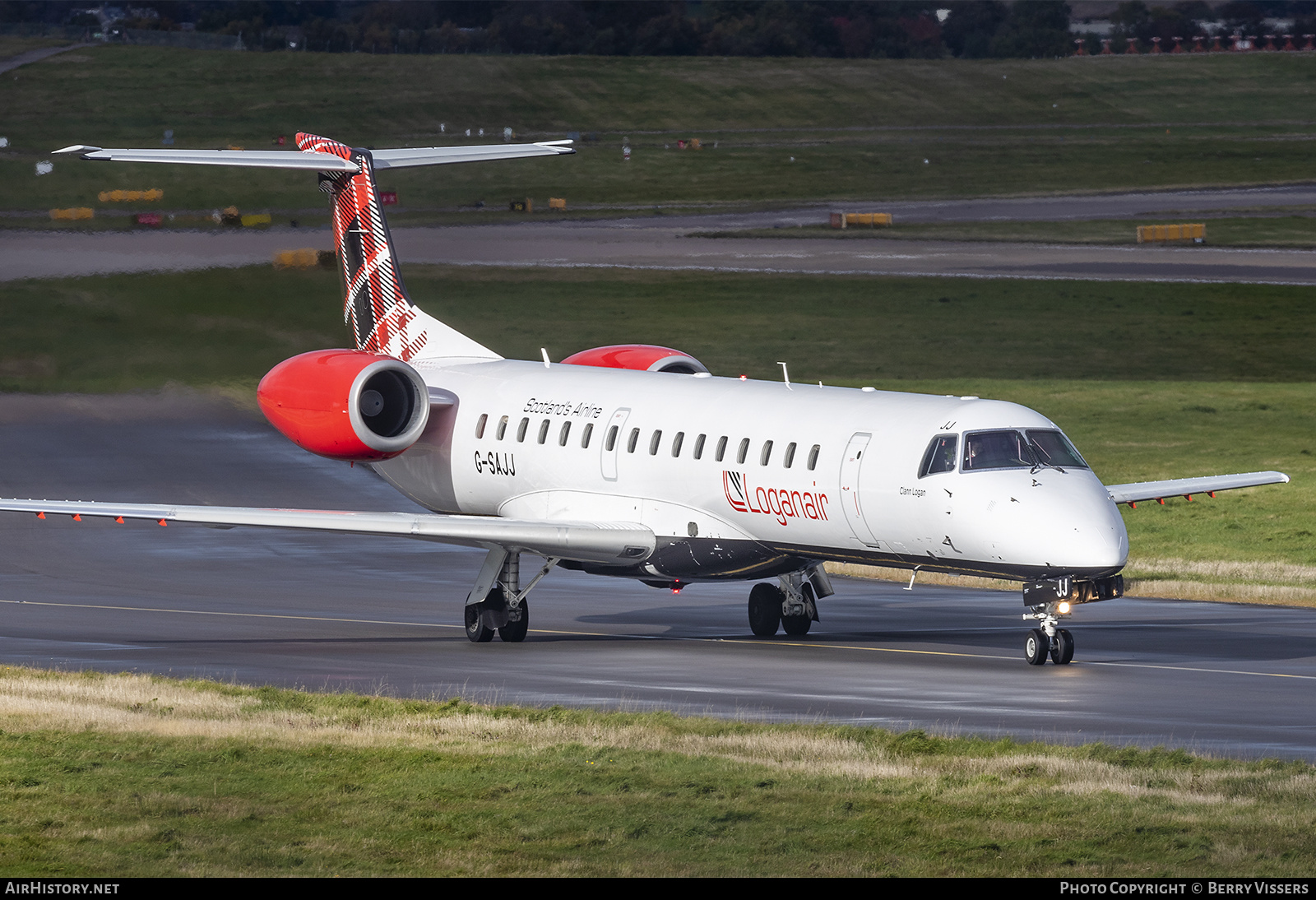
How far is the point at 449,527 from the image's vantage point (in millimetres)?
29453

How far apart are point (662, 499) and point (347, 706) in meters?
8.34

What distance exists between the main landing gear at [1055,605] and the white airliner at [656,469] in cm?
3

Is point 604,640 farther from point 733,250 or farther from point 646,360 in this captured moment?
point 733,250

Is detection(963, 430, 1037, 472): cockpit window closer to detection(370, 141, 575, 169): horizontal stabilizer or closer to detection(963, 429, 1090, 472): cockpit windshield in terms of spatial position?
detection(963, 429, 1090, 472): cockpit windshield

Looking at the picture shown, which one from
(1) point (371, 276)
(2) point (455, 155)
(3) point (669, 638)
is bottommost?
(3) point (669, 638)

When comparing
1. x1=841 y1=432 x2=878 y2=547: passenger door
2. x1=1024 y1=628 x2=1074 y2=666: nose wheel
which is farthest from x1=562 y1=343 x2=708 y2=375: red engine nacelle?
x1=1024 y1=628 x2=1074 y2=666: nose wheel

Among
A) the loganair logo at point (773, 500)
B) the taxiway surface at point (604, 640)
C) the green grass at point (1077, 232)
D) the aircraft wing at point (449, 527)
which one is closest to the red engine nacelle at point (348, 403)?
the aircraft wing at point (449, 527)

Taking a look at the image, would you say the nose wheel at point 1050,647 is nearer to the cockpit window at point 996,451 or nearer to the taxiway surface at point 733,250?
the cockpit window at point 996,451

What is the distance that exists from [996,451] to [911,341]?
50440 mm

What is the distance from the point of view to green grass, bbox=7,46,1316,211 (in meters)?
122

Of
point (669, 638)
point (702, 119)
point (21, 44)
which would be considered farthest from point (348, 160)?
point (702, 119)

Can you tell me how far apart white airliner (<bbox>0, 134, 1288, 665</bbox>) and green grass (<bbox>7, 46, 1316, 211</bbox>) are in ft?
184

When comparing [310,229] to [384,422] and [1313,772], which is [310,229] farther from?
[1313,772]

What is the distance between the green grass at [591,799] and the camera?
15820 mm
